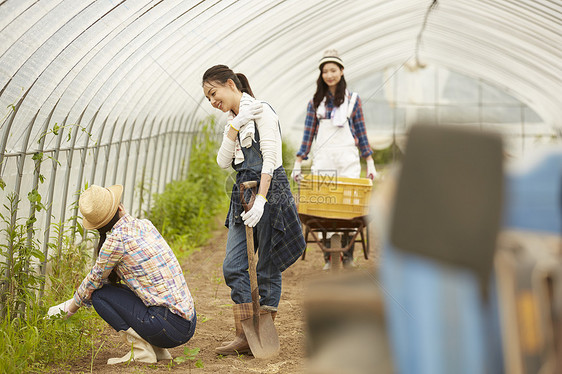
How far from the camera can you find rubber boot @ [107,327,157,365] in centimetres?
353

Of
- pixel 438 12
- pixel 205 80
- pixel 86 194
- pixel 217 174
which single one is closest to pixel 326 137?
pixel 205 80

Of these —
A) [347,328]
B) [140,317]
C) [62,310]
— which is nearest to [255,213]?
[140,317]

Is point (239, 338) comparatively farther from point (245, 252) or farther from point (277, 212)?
point (277, 212)

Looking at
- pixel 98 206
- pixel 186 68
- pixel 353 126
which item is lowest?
pixel 98 206

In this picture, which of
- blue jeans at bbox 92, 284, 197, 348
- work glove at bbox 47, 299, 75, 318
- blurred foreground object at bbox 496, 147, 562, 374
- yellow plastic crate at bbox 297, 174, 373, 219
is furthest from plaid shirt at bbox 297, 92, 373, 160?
blurred foreground object at bbox 496, 147, 562, 374

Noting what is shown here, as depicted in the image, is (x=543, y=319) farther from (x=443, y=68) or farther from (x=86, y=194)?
(x=443, y=68)

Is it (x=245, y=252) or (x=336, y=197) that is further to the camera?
(x=336, y=197)

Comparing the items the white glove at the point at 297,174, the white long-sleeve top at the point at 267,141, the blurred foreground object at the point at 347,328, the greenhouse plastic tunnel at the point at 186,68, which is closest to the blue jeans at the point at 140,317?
the greenhouse plastic tunnel at the point at 186,68

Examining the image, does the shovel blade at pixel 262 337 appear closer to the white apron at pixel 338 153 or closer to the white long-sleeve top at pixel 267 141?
the white long-sleeve top at pixel 267 141

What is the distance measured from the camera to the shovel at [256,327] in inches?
144

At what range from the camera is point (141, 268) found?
3.38 meters

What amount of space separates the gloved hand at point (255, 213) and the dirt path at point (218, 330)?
618mm

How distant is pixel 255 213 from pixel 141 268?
0.65 m

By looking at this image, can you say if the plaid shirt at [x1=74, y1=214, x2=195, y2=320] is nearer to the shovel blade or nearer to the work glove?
the work glove
